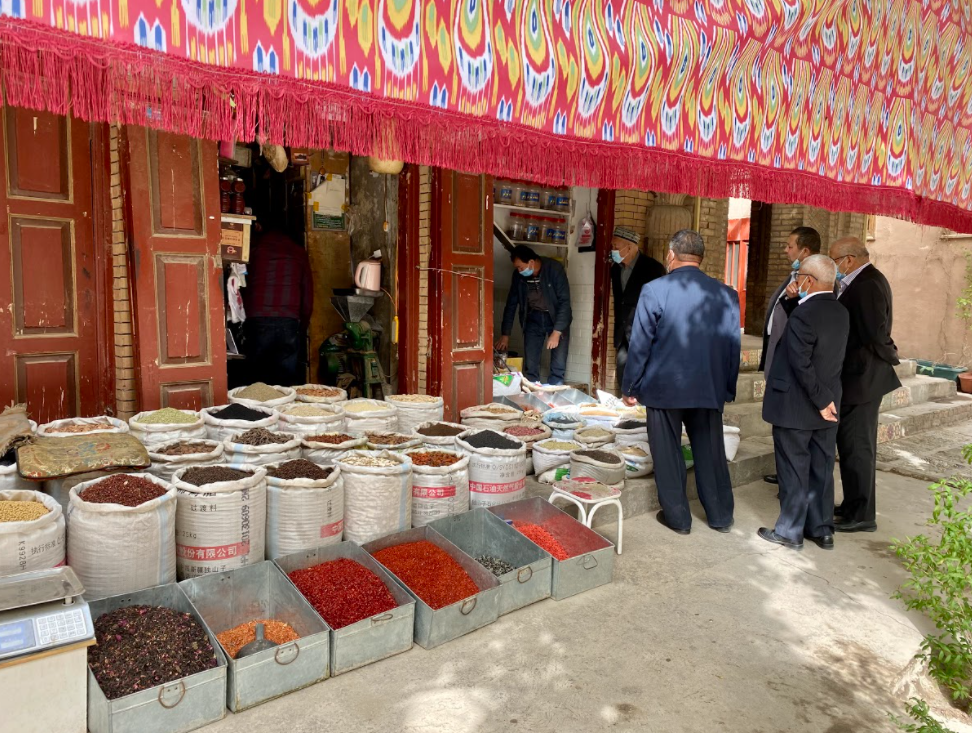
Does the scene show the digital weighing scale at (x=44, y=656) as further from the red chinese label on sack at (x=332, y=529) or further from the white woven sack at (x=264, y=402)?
the white woven sack at (x=264, y=402)

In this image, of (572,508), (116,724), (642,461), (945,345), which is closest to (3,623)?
(116,724)

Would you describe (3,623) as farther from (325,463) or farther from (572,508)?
(572,508)

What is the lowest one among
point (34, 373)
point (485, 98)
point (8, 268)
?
point (34, 373)

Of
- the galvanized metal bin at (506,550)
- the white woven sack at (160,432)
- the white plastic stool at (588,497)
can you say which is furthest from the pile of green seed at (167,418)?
the white plastic stool at (588,497)

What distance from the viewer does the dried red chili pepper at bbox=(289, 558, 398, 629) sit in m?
3.01

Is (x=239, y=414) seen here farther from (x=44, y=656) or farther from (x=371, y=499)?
(x=44, y=656)

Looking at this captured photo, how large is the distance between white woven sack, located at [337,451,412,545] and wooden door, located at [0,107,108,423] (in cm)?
222

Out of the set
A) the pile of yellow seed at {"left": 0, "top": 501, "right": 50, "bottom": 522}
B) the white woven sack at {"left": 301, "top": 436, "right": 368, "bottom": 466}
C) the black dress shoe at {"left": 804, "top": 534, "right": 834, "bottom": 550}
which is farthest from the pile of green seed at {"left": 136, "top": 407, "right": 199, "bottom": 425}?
the black dress shoe at {"left": 804, "top": 534, "right": 834, "bottom": 550}

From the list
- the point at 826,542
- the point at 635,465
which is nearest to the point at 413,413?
the point at 635,465

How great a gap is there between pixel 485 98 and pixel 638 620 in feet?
8.78

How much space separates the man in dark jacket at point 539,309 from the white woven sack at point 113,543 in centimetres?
516

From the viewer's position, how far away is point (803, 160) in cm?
491

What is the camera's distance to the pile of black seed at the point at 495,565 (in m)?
3.69

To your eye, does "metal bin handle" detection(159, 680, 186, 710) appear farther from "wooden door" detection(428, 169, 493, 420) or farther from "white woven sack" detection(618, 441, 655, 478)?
"wooden door" detection(428, 169, 493, 420)
